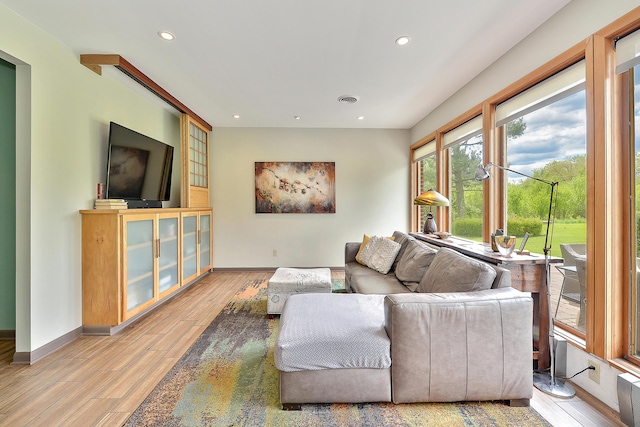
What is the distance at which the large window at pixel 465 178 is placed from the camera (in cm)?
329

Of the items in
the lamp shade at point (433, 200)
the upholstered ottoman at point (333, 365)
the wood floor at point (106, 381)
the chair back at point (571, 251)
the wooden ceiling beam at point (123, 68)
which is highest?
the wooden ceiling beam at point (123, 68)

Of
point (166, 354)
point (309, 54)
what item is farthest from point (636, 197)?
point (166, 354)

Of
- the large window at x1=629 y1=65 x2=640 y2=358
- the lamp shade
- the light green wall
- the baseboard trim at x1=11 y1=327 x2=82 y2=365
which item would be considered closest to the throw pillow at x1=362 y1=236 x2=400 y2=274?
the lamp shade

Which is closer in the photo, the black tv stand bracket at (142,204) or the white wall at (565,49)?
the white wall at (565,49)

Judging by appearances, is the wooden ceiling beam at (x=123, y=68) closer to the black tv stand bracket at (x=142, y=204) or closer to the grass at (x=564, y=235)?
the black tv stand bracket at (x=142, y=204)

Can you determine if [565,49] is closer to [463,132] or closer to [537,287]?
[463,132]

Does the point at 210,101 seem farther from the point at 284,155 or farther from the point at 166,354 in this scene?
the point at 166,354

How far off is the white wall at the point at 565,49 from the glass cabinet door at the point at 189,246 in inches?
160

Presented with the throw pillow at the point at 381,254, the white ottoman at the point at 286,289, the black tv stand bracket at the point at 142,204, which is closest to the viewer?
the white ottoman at the point at 286,289

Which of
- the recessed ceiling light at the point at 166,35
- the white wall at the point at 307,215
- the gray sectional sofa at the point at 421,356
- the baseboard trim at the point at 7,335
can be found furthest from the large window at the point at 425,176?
the baseboard trim at the point at 7,335

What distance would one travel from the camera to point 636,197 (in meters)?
1.64

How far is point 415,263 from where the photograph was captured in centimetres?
279

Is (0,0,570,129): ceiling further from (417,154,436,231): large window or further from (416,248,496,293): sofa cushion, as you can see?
(416,248,496,293): sofa cushion

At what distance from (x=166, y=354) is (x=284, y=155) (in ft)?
12.0
